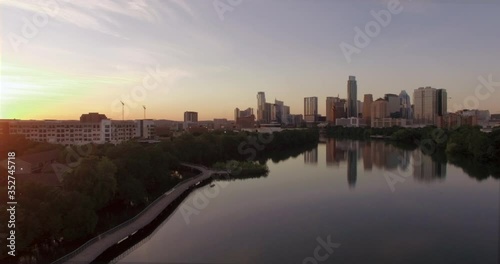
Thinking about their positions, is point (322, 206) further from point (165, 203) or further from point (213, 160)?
point (213, 160)

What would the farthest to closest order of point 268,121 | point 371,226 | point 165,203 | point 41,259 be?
point 268,121
point 165,203
point 371,226
point 41,259

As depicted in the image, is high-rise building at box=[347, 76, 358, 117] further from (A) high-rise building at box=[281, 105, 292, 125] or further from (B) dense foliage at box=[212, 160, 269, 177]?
(B) dense foliage at box=[212, 160, 269, 177]

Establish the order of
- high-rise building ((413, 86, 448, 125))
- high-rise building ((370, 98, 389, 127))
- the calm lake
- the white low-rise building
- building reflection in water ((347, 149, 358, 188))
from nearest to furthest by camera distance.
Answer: the calm lake, building reflection in water ((347, 149, 358, 188)), the white low-rise building, high-rise building ((413, 86, 448, 125)), high-rise building ((370, 98, 389, 127))

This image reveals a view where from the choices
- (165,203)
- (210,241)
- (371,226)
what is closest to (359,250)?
(371,226)

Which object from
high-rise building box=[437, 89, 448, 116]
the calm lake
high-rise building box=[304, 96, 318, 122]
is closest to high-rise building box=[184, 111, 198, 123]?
high-rise building box=[304, 96, 318, 122]

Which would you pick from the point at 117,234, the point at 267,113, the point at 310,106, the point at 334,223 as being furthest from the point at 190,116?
the point at 117,234

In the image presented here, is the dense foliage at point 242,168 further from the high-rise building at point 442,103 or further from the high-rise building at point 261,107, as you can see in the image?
the high-rise building at point 261,107
